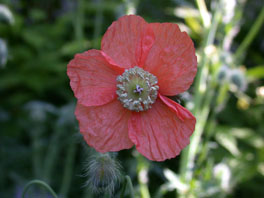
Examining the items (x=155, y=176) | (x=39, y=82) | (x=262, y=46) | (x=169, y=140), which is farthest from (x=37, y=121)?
(x=262, y=46)

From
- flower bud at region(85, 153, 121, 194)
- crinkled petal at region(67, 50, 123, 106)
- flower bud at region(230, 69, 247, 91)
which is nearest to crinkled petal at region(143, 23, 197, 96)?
crinkled petal at region(67, 50, 123, 106)

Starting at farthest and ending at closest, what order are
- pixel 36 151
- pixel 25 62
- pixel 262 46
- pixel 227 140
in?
1. pixel 262 46
2. pixel 25 62
3. pixel 227 140
4. pixel 36 151

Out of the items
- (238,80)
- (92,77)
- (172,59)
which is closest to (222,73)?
(238,80)

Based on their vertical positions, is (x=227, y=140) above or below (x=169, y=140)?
below

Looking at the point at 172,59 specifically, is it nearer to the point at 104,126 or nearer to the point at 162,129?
the point at 162,129

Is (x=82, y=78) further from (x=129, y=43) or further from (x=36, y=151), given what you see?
(x=36, y=151)

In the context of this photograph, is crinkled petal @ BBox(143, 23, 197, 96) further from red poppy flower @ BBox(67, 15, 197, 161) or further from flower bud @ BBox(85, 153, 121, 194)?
flower bud @ BBox(85, 153, 121, 194)

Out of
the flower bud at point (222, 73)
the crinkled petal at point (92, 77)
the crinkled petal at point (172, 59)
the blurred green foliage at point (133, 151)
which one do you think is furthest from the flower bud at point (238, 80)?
the crinkled petal at point (92, 77)
